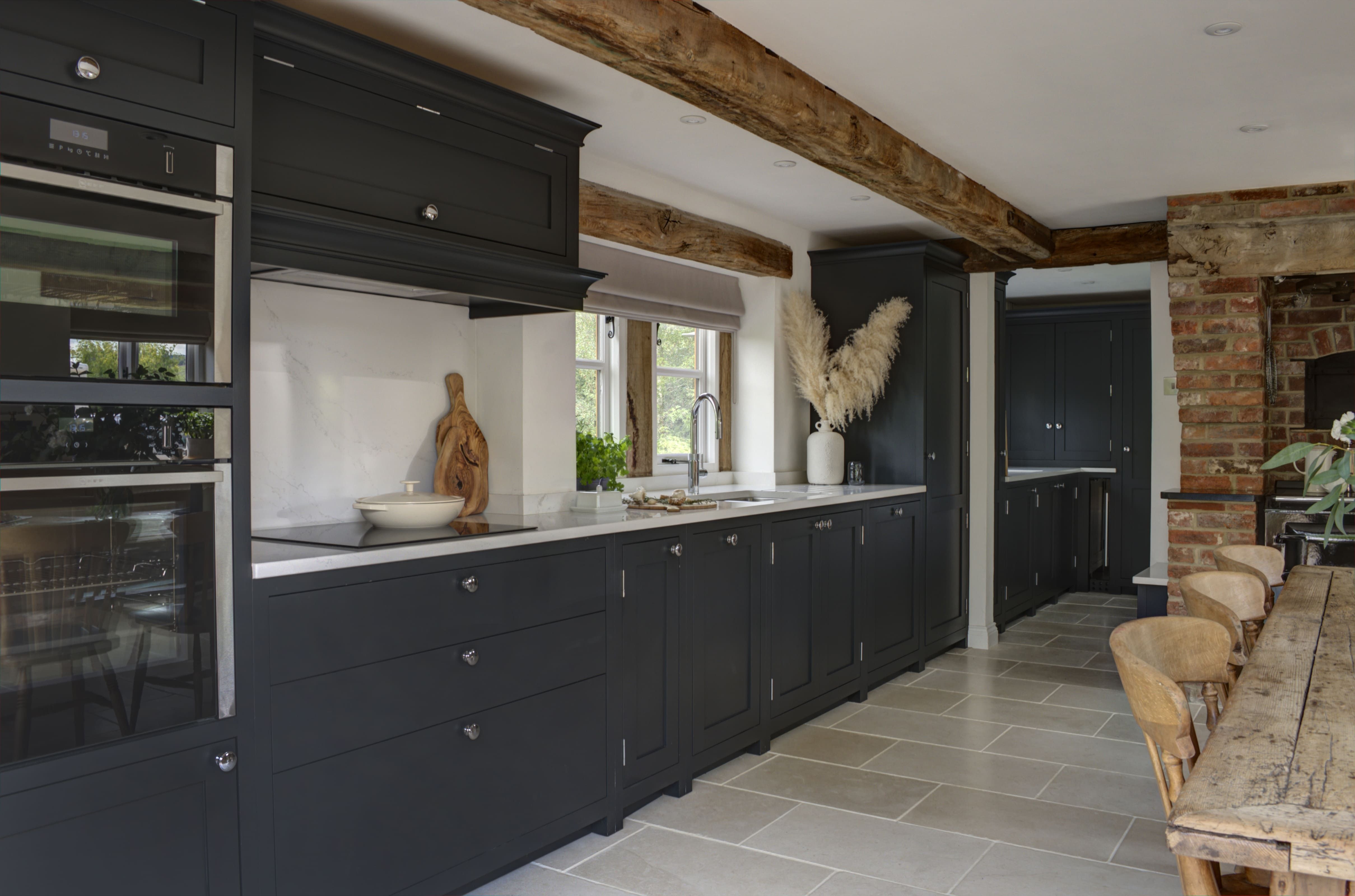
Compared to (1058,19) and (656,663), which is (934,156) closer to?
(1058,19)

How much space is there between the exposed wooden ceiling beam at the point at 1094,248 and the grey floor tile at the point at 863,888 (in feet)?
13.2

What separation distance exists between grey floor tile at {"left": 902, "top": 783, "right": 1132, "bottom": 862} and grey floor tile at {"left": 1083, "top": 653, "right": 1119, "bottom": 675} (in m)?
2.15

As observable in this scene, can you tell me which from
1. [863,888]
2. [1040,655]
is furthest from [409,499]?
[1040,655]

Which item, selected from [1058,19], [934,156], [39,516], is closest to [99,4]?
[39,516]

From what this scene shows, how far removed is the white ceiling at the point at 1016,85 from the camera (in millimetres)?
2762

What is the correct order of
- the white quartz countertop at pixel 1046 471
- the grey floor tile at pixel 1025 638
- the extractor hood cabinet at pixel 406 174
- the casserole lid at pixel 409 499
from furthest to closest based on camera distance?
the white quartz countertop at pixel 1046 471 < the grey floor tile at pixel 1025 638 < the casserole lid at pixel 409 499 < the extractor hood cabinet at pixel 406 174

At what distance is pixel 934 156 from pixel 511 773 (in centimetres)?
295

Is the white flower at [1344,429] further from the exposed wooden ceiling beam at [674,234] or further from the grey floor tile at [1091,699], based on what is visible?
the grey floor tile at [1091,699]

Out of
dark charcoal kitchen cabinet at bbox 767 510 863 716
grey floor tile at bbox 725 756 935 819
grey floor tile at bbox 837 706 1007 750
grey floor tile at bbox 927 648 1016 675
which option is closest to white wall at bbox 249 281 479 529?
dark charcoal kitchen cabinet at bbox 767 510 863 716

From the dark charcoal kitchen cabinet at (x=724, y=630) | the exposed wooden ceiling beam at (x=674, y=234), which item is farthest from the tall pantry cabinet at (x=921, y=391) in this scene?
the dark charcoal kitchen cabinet at (x=724, y=630)

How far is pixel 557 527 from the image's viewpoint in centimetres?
304

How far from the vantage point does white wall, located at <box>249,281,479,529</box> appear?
115 inches

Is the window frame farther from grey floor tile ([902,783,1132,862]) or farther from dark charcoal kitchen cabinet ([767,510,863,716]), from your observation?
grey floor tile ([902,783,1132,862])

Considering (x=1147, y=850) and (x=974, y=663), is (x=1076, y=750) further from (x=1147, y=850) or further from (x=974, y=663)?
(x=974, y=663)
